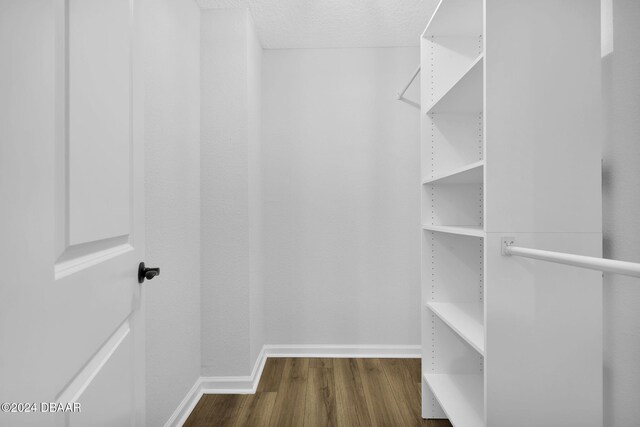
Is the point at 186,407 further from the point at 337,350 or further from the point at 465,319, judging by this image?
the point at 465,319

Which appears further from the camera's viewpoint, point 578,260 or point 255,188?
point 255,188

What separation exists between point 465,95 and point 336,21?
1246mm

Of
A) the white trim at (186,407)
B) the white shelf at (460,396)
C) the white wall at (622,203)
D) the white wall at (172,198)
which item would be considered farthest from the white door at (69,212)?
the white wall at (622,203)

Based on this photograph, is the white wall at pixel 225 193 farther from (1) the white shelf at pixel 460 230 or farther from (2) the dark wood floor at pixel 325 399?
(1) the white shelf at pixel 460 230

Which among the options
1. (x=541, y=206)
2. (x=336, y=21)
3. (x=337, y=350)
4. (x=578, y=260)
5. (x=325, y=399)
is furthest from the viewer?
(x=337, y=350)

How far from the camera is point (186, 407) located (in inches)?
73.9

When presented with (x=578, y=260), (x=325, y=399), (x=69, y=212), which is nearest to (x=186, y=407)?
(x=325, y=399)

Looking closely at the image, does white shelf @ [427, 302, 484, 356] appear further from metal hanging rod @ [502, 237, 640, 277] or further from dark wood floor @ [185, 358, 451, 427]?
dark wood floor @ [185, 358, 451, 427]

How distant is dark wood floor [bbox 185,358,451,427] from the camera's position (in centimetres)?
183

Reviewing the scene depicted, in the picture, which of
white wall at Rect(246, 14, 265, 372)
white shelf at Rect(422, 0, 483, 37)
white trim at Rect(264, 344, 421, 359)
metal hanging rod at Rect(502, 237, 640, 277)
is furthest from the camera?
white trim at Rect(264, 344, 421, 359)

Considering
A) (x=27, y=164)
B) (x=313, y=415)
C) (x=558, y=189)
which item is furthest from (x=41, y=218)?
(x=313, y=415)

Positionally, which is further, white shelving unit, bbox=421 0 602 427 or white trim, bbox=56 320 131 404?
white shelving unit, bbox=421 0 602 427

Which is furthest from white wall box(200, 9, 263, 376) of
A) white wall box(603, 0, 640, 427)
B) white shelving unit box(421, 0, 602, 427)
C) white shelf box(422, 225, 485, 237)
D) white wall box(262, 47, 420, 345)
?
white wall box(603, 0, 640, 427)

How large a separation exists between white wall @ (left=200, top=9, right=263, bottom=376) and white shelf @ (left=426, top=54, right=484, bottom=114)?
3.87 feet
